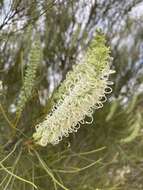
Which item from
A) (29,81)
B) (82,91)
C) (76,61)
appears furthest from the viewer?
(76,61)

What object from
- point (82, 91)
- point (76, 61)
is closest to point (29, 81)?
point (82, 91)

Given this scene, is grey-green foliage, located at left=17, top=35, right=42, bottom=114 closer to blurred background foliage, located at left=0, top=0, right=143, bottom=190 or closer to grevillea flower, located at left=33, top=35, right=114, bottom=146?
grevillea flower, located at left=33, top=35, right=114, bottom=146

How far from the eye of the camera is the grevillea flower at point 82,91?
2.03 metres

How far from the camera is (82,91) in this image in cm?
206

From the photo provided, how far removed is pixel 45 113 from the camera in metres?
2.44

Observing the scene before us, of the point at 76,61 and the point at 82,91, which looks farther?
the point at 76,61

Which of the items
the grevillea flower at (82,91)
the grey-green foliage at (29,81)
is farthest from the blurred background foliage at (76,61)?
the grevillea flower at (82,91)

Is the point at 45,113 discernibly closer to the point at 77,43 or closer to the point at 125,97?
the point at 77,43

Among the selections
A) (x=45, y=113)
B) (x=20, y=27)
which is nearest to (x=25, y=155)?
(x=45, y=113)

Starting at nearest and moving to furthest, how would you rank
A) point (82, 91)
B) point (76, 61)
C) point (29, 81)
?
point (82, 91) → point (29, 81) → point (76, 61)

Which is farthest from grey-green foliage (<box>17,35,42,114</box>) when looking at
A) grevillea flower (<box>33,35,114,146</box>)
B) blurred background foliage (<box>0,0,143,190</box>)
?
blurred background foliage (<box>0,0,143,190</box>)

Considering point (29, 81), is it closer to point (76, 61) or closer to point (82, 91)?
point (82, 91)

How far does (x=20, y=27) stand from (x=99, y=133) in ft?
5.01

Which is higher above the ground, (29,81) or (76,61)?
(29,81)
